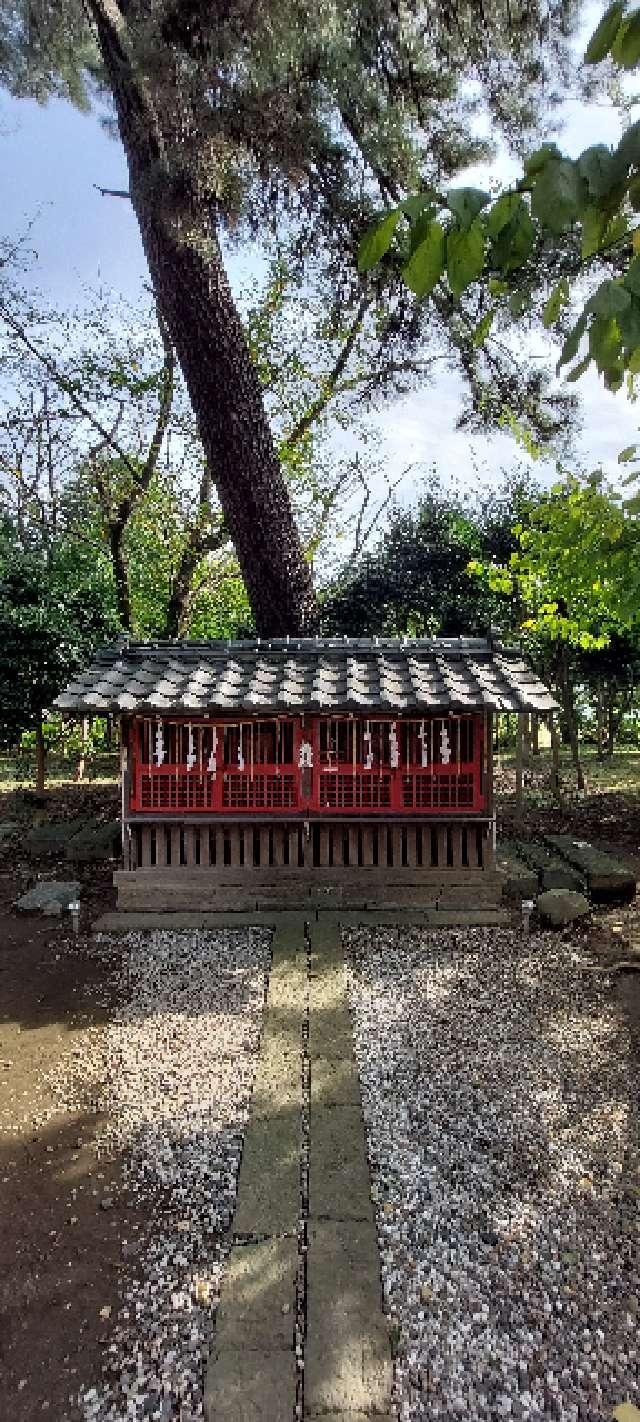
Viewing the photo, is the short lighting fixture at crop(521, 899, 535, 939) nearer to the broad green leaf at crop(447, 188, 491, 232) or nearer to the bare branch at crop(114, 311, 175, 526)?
the broad green leaf at crop(447, 188, 491, 232)

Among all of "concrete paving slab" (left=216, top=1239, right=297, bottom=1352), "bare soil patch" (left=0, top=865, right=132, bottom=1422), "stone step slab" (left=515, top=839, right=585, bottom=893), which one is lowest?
"bare soil patch" (left=0, top=865, right=132, bottom=1422)

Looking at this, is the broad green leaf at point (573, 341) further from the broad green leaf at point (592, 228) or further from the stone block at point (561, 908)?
the stone block at point (561, 908)

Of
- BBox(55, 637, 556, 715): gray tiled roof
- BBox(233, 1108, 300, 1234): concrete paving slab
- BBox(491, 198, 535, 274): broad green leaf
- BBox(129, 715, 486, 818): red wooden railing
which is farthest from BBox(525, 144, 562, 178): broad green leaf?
BBox(129, 715, 486, 818): red wooden railing

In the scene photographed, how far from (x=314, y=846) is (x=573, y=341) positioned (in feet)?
23.8

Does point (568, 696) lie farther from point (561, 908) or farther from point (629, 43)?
point (629, 43)

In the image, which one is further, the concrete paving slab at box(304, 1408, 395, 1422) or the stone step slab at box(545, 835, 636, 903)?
the stone step slab at box(545, 835, 636, 903)

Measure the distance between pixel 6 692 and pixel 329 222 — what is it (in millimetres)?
7967

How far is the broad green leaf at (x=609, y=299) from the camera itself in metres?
1.32

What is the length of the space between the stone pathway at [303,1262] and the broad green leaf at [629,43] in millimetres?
3822

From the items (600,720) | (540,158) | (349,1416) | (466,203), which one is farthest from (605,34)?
(600,720)

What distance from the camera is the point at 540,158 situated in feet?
4.50

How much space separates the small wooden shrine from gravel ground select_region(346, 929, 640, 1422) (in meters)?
1.66

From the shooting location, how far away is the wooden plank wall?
829 cm

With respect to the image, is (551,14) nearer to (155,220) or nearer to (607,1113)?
(155,220)
